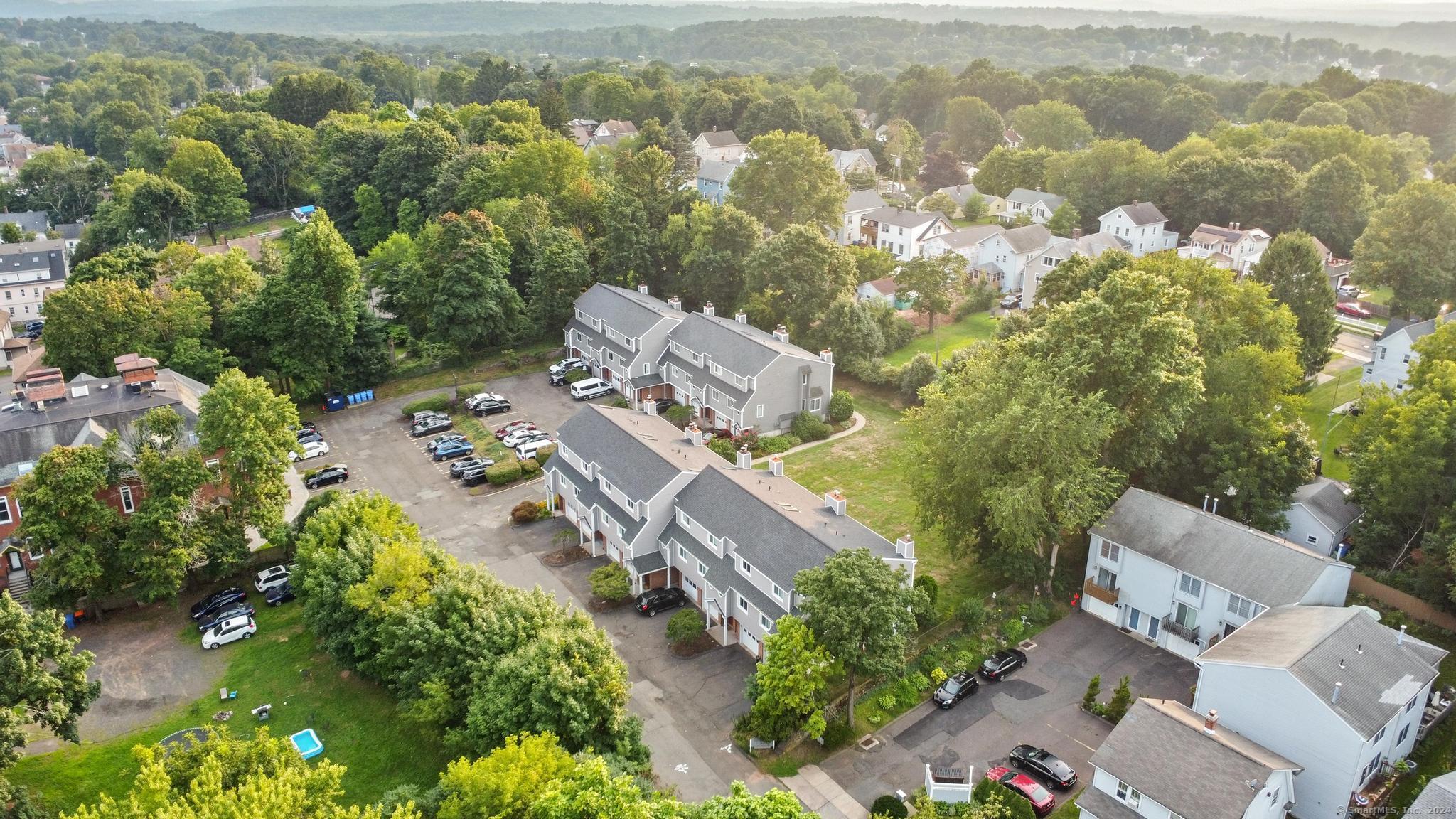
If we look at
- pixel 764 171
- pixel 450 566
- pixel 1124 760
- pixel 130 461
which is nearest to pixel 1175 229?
pixel 764 171

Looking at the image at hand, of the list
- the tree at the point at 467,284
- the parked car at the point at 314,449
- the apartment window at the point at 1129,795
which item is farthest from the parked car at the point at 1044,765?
the tree at the point at 467,284

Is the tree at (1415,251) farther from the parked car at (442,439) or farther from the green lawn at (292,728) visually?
the green lawn at (292,728)

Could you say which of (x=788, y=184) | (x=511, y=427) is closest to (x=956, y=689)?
(x=511, y=427)

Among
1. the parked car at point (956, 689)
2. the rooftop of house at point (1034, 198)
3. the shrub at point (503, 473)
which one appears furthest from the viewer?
the rooftop of house at point (1034, 198)

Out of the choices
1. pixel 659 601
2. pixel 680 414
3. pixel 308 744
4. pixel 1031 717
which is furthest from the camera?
pixel 680 414

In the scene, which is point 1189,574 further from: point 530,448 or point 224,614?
point 224,614

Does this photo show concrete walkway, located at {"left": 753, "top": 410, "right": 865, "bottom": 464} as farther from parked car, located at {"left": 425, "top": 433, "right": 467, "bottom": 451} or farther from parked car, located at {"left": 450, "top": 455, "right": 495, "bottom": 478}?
parked car, located at {"left": 425, "top": 433, "right": 467, "bottom": 451}
